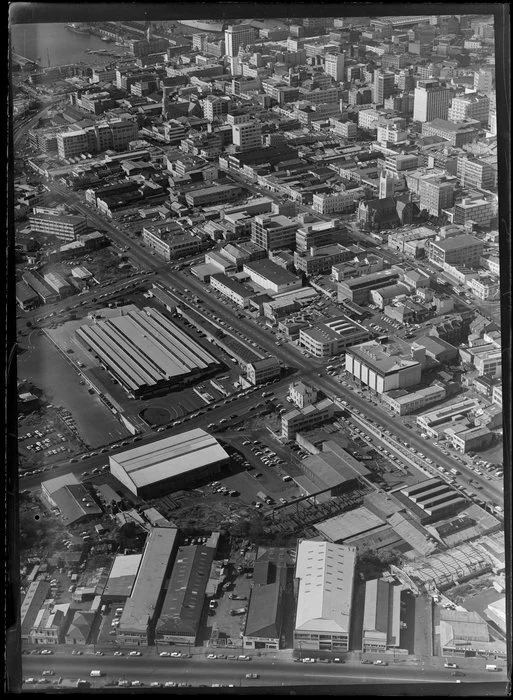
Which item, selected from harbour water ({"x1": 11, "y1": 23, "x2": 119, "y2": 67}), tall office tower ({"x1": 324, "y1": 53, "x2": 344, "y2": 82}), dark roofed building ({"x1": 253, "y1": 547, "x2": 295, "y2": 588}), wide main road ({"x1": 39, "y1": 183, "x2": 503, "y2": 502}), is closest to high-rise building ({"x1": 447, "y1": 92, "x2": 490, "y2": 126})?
tall office tower ({"x1": 324, "y1": 53, "x2": 344, "y2": 82})

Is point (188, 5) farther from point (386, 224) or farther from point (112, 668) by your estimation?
point (386, 224)

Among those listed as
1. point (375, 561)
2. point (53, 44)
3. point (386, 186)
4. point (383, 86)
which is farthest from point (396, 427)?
point (383, 86)

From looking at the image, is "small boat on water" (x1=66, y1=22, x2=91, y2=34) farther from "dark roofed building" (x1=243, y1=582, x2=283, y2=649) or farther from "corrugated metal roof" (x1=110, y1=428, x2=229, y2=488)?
"dark roofed building" (x1=243, y1=582, x2=283, y2=649)

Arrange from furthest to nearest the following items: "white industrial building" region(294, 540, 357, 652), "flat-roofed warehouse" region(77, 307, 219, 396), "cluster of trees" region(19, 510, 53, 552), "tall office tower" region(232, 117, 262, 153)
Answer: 1. "tall office tower" region(232, 117, 262, 153)
2. "flat-roofed warehouse" region(77, 307, 219, 396)
3. "cluster of trees" region(19, 510, 53, 552)
4. "white industrial building" region(294, 540, 357, 652)

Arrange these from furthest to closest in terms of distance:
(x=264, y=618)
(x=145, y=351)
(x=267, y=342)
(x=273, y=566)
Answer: (x=267, y=342) < (x=145, y=351) < (x=273, y=566) < (x=264, y=618)

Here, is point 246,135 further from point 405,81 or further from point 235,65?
point 405,81

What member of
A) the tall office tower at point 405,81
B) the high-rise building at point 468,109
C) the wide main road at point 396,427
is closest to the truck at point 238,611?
the wide main road at point 396,427

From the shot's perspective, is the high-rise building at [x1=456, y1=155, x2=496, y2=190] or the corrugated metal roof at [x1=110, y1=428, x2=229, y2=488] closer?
the corrugated metal roof at [x1=110, y1=428, x2=229, y2=488]
